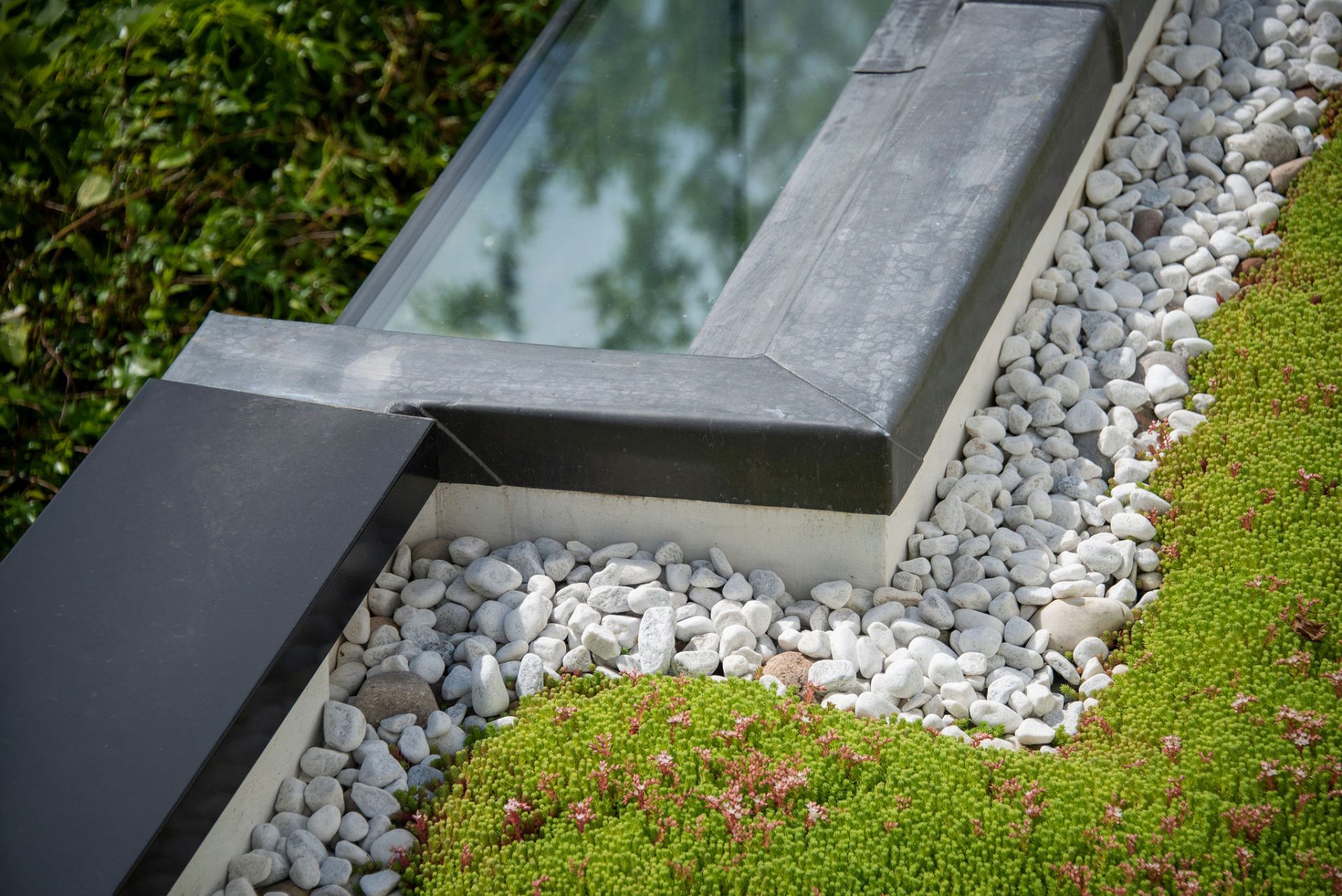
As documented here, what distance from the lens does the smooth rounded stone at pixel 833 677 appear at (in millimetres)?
2334

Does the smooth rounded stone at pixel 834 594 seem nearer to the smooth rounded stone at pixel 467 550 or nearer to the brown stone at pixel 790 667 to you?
the brown stone at pixel 790 667

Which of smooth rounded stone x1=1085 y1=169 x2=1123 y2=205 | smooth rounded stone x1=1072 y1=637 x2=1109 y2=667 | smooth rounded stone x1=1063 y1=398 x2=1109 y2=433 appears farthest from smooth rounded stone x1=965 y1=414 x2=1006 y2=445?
smooth rounded stone x1=1085 y1=169 x2=1123 y2=205

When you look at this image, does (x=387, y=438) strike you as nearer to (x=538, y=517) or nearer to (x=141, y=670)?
(x=538, y=517)

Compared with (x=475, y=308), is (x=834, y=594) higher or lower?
lower

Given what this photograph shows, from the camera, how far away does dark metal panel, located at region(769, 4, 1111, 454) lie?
2494 millimetres

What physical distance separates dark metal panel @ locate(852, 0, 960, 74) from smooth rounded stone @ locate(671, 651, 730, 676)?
1.88 metres

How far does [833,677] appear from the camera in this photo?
7.66 feet

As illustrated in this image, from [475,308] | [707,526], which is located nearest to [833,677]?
[707,526]

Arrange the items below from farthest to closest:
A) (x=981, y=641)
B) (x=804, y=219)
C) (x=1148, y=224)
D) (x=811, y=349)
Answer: (x=1148, y=224) < (x=804, y=219) < (x=811, y=349) < (x=981, y=641)

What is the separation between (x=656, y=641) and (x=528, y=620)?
276 millimetres

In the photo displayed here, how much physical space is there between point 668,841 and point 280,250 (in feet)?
8.87

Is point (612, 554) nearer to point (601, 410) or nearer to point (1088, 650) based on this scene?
point (601, 410)

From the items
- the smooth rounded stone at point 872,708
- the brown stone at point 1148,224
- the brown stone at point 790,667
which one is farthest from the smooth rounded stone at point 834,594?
the brown stone at point 1148,224

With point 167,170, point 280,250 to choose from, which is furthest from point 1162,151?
point 167,170
